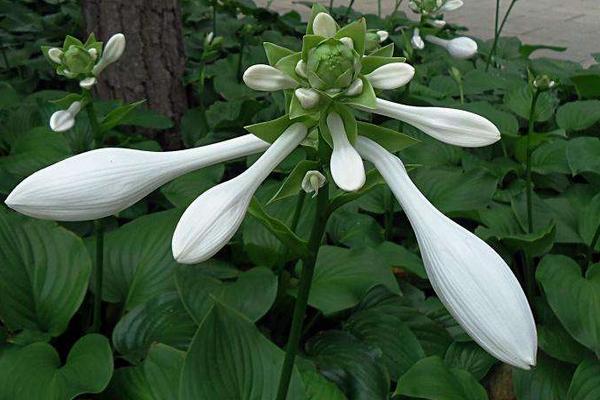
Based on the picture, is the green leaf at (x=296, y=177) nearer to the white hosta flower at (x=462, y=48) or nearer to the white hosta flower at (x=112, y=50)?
the white hosta flower at (x=112, y=50)

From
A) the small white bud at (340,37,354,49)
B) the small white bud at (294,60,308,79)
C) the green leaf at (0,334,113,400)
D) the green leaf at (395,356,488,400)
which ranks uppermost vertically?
the small white bud at (340,37,354,49)

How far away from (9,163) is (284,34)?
2349mm

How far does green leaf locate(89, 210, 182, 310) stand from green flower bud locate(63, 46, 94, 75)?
1.72 feet

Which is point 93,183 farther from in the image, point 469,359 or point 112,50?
point 469,359

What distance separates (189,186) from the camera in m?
2.24

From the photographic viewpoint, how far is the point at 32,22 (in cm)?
412

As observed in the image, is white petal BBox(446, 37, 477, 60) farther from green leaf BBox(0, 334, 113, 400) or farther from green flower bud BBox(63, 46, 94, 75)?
green leaf BBox(0, 334, 113, 400)

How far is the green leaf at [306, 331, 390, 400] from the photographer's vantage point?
5.40ft

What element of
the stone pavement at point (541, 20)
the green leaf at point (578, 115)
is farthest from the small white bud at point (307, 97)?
the stone pavement at point (541, 20)

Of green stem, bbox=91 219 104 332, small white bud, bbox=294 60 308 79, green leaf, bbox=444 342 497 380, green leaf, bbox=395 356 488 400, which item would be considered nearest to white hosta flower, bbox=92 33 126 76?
green stem, bbox=91 219 104 332

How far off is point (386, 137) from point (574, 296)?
1.16m

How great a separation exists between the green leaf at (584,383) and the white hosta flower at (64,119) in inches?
51.6

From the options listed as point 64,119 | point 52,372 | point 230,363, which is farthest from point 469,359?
point 64,119

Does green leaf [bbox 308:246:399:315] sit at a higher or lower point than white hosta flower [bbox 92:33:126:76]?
lower
